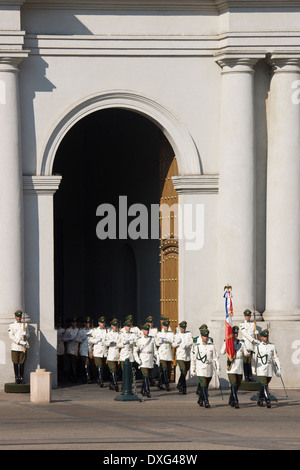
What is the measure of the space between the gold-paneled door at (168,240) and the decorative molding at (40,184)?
2.96 meters

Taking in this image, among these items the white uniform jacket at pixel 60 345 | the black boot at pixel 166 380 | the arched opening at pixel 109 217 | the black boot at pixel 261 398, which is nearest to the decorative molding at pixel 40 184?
the arched opening at pixel 109 217

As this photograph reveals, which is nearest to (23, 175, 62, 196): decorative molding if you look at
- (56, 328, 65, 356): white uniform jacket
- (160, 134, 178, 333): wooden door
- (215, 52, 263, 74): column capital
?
(160, 134, 178, 333): wooden door

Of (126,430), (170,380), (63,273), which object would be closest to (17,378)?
(170,380)

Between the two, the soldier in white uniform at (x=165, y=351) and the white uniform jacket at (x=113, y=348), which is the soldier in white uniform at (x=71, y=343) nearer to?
the white uniform jacket at (x=113, y=348)

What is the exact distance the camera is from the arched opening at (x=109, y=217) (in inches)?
1357

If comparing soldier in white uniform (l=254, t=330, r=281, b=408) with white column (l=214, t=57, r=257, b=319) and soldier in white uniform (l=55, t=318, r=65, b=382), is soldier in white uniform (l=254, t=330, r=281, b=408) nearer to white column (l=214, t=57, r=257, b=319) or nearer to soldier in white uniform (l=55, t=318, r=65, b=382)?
white column (l=214, t=57, r=257, b=319)

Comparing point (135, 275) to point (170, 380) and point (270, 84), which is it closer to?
point (170, 380)

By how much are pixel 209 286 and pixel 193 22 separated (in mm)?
5723

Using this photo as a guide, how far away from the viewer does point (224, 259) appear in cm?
2930

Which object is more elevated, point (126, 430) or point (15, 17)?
point (15, 17)

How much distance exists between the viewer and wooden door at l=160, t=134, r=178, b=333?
3050 cm

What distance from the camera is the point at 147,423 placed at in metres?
22.5

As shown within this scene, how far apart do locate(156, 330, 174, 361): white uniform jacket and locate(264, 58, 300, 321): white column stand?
83.8 inches

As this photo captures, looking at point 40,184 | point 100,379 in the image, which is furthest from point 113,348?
point 40,184
